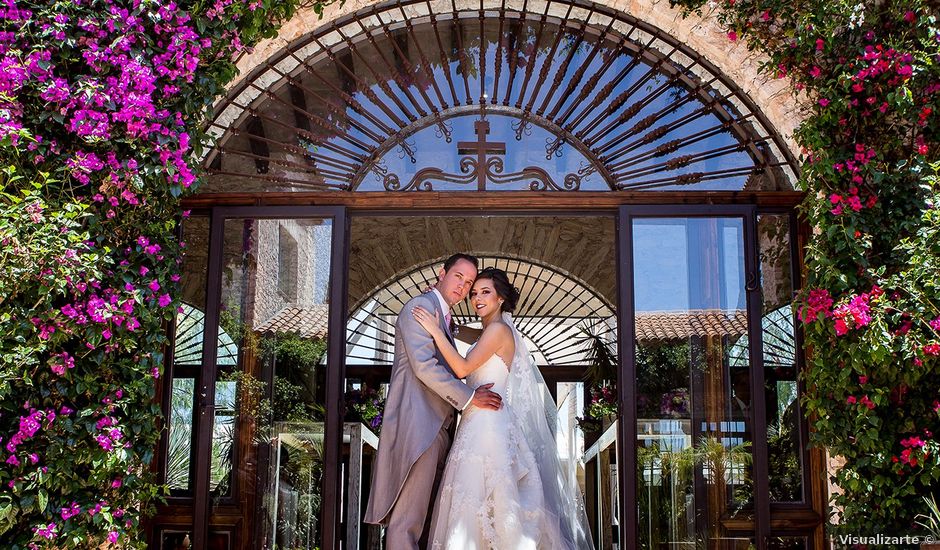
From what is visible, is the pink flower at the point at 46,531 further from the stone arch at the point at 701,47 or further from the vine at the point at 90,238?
the stone arch at the point at 701,47

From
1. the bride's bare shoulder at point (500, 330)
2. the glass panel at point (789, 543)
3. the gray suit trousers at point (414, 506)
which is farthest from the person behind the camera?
the bride's bare shoulder at point (500, 330)

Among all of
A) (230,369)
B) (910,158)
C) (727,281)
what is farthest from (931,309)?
(230,369)

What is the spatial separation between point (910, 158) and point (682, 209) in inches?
49.4

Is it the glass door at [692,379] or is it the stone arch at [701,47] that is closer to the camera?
the glass door at [692,379]

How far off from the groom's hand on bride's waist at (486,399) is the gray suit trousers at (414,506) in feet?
0.93

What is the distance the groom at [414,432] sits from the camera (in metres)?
4.96

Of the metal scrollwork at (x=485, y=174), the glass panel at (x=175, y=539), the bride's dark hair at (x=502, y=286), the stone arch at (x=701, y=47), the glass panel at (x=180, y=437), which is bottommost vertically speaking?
the glass panel at (x=175, y=539)

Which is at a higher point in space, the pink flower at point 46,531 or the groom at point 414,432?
Result: the groom at point 414,432

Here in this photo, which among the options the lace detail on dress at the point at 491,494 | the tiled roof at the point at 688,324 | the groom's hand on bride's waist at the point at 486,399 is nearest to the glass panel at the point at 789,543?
the tiled roof at the point at 688,324

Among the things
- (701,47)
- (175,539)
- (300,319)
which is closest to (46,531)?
(175,539)

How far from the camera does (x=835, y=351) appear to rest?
4809mm

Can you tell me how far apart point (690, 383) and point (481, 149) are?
1889mm

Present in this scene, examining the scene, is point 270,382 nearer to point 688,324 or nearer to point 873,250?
point 688,324

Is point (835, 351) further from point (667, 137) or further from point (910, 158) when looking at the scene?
point (667, 137)
